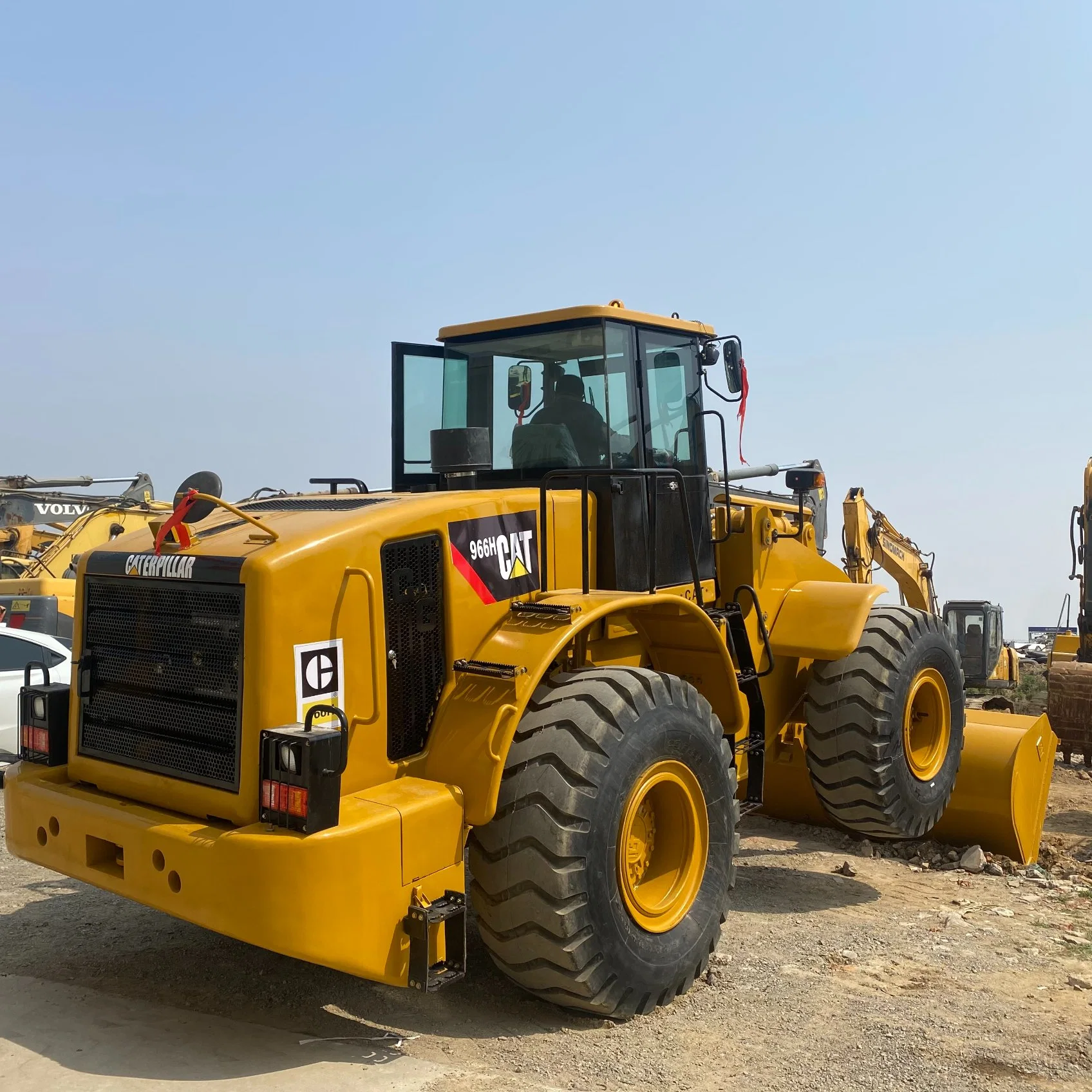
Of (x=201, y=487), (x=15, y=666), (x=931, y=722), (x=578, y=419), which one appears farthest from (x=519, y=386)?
(x=15, y=666)

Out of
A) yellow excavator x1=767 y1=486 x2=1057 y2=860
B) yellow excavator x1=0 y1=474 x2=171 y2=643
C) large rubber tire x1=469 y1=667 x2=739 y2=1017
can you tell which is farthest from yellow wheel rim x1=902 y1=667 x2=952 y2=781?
yellow excavator x1=0 y1=474 x2=171 y2=643

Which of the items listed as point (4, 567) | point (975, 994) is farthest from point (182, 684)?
point (4, 567)

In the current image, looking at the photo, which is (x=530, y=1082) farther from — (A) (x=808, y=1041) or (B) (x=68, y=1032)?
(B) (x=68, y=1032)

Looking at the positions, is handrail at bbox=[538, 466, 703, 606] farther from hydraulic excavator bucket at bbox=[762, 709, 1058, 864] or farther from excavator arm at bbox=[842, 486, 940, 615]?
excavator arm at bbox=[842, 486, 940, 615]

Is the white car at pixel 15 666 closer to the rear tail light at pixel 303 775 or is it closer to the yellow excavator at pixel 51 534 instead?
the yellow excavator at pixel 51 534

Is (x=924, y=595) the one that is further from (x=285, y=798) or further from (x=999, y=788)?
(x=285, y=798)

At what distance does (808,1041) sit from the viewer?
4.52 meters

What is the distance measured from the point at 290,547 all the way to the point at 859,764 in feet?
12.0

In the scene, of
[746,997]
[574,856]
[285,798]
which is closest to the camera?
[285,798]

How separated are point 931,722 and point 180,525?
15.8 feet

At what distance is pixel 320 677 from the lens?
4258 mm

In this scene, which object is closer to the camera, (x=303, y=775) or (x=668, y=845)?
(x=303, y=775)

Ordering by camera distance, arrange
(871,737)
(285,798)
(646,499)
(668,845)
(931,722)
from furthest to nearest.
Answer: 1. (931,722)
2. (871,737)
3. (646,499)
4. (668,845)
5. (285,798)

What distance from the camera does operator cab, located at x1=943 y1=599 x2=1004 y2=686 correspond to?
55.8 ft
